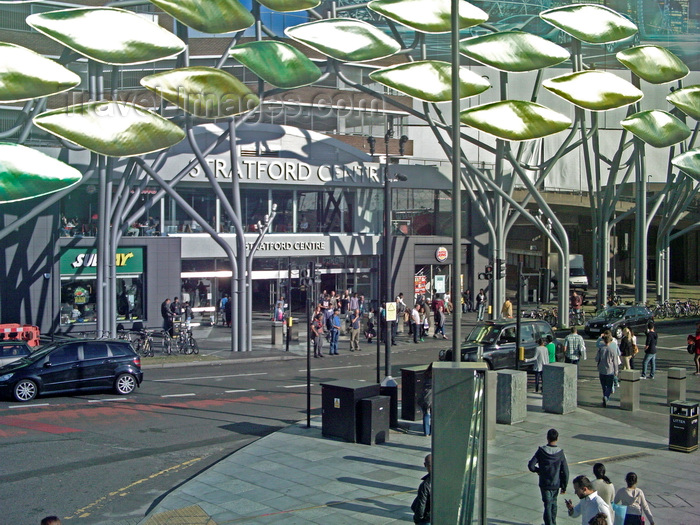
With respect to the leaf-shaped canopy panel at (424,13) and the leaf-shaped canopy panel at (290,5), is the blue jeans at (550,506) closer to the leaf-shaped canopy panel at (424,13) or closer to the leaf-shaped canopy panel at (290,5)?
the leaf-shaped canopy panel at (290,5)

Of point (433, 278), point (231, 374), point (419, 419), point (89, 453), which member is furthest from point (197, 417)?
point (433, 278)

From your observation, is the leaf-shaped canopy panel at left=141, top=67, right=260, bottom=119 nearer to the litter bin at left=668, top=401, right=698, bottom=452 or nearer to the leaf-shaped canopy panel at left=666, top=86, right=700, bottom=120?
the litter bin at left=668, top=401, right=698, bottom=452

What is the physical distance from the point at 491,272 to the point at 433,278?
8.83 m

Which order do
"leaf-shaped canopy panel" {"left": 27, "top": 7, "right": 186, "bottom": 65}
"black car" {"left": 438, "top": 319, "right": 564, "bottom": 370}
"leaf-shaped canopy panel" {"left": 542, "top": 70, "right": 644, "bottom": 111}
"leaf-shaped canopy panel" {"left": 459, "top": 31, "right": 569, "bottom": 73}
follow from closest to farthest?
"leaf-shaped canopy panel" {"left": 27, "top": 7, "right": 186, "bottom": 65} < "black car" {"left": 438, "top": 319, "right": 564, "bottom": 370} < "leaf-shaped canopy panel" {"left": 459, "top": 31, "right": 569, "bottom": 73} < "leaf-shaped canopy panel" {"left": 542, "top": 70, "right": 644, "bottom": 111}

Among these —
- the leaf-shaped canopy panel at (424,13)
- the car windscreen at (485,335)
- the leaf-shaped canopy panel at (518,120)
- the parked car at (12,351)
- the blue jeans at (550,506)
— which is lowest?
the blue jeans at (550,506)

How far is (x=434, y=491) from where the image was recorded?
8.16 meters

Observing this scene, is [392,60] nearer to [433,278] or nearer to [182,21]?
[433,278]

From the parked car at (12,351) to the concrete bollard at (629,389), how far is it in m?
16.6

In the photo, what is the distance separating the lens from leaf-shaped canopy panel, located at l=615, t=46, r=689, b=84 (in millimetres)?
34188

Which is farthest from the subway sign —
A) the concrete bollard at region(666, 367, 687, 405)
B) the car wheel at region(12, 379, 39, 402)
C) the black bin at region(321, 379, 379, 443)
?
the concrete bollard at region(666, 367, 687, 405)

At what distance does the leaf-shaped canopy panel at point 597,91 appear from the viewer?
32.2 meters

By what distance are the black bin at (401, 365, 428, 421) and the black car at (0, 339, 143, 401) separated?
790cm

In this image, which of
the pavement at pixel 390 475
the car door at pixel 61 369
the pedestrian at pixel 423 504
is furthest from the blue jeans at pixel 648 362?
the car door at pixel 61 369

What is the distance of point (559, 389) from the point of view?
1783 cm
